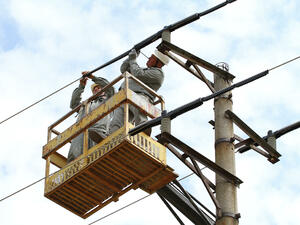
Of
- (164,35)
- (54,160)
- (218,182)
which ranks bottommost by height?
(218,182)

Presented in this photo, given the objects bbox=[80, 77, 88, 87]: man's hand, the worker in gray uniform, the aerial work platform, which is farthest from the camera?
bbox=[80, 77, 88, 87]: man's hand

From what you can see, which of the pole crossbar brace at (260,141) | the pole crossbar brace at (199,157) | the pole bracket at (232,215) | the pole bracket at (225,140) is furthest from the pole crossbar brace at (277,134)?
the pole bracket at (232,215)

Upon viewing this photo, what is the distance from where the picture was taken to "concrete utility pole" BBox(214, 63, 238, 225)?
12094 millimetres

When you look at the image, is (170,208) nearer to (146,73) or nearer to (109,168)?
(109,168)

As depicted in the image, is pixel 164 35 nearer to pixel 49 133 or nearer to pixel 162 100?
pixel 162 100

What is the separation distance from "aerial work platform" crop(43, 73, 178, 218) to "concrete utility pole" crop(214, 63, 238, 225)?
1.37 metres

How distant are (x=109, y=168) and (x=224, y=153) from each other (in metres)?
2.22

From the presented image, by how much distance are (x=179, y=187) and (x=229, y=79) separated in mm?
1924

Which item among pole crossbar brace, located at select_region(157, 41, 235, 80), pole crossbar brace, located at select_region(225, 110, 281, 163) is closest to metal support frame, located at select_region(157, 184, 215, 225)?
pole crossbar brace, located at select_region(225, 110, 281, 163)

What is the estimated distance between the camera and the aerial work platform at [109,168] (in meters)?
13.8

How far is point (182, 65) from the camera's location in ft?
46.1

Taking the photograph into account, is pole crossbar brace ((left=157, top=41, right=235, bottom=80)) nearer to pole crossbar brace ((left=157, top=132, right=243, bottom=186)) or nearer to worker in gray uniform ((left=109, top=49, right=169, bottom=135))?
worker in gray uniform ((left=109, top=49, right=169, bottom=135))

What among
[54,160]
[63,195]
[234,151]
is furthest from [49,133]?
[234,151]

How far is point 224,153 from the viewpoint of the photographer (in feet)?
41.6
